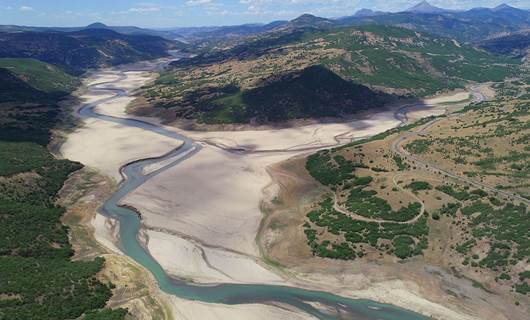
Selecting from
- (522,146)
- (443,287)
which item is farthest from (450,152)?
(443,287)

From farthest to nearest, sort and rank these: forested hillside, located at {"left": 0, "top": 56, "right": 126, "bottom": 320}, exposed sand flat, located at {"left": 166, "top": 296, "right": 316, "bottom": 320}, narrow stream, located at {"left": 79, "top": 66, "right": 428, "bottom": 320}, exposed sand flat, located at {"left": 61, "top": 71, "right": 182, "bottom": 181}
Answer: exposed sand flat, located at {"left": 61, "top": 71, "right": 182, "bottom": 181} → narrow stream, located at {"left": 79, "top": 66, "right": 428, "bottom": 320} → exposed sand flat, located at {"left": 166, "top": 296, "right": 316, "bottom": 320} → forested hillside, located at {"left": 0, "top": 56, "right": 126, "bottom": 320}

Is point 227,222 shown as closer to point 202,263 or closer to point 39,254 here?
point 202,263

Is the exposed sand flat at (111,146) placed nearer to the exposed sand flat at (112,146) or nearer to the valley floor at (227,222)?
the exposed sand flat at (112,146)

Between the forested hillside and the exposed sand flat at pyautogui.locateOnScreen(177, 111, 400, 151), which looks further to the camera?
the exposed sand flat at pyautogui.locateOnScreen(177, 111, 400, 151)

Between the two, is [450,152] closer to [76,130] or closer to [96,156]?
[96,156]

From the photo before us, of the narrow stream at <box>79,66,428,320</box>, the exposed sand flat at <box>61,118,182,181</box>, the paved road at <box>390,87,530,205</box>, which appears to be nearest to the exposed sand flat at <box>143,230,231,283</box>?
the narrow stream at <box>79,66,428,320</box>

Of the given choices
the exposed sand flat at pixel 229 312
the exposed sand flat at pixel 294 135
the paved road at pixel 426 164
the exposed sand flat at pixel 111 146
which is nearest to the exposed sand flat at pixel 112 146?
the exposed sand flat at pixel 111 146

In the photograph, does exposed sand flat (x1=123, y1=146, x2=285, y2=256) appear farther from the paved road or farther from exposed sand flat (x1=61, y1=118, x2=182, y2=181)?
the paved road

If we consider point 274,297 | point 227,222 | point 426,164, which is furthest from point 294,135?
point 274,297

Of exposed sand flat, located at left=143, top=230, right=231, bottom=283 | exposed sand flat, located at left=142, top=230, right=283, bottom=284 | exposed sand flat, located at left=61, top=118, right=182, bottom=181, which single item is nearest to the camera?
exposed sand flat, located at left=142, top=230, right=283, bottom=284
